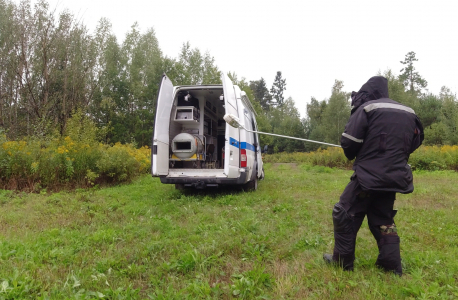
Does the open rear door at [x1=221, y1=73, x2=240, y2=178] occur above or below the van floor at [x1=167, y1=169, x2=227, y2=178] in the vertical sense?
above

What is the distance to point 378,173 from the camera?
2.47 m

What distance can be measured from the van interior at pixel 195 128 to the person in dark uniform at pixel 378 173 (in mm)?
4535

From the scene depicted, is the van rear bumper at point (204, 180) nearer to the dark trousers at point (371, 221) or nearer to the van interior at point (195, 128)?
the van interior at point (195, 128)

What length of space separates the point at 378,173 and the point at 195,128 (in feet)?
18.7

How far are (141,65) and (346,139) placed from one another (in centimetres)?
2693

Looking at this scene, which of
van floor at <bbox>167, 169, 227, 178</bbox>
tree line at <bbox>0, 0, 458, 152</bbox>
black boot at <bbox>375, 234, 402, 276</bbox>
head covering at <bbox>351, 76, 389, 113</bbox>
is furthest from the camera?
tree line at <bbox>0, 0, 458, 152</bbox>

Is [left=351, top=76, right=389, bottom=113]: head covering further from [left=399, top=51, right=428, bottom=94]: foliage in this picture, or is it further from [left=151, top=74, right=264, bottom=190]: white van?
[left=399, top=51, right=428, bottom=94]: foliage

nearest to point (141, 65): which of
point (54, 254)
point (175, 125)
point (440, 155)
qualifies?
point (175, 125)

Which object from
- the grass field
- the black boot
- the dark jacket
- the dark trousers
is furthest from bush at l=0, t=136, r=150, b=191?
the black boot

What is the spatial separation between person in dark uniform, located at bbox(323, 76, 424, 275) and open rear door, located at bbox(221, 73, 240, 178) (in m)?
3.24

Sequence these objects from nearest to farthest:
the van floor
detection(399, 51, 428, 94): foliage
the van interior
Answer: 1. the van floor
2. the van interior
3. detection(399, 51, 428, 94): foliage

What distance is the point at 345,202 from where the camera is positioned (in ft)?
8.73

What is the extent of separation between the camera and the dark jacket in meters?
2.47

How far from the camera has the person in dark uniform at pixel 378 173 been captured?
8.18 feet
